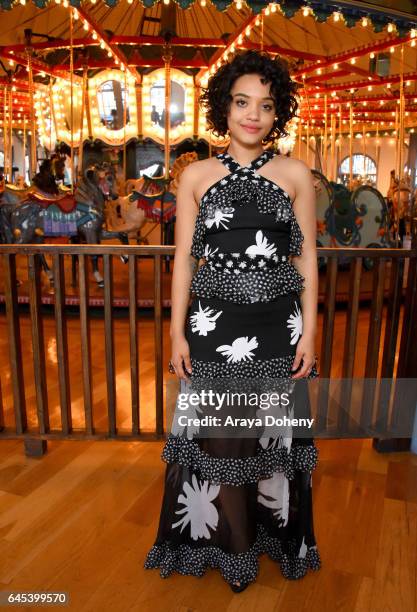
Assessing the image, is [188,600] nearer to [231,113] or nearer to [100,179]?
[231,113]

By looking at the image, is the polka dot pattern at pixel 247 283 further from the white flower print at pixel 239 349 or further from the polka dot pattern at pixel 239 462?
the polka dot pattern at pixel 239 462

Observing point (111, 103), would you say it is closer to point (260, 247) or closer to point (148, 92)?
point (148, 92)

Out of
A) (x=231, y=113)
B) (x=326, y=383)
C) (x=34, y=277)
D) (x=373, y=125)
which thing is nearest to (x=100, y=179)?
(x=34, y=277)

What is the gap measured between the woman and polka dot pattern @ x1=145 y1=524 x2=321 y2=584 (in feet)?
0.04

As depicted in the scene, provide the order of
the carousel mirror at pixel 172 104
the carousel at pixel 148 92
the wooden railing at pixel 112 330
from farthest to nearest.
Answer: the carousel mirror at pixel 172 104
the carousel at pixel 148 92
the wooden railing at pixel 112 330

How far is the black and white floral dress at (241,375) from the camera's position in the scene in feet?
4.46

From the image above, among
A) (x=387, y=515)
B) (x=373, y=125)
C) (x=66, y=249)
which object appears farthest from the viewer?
(x=373, y=125)

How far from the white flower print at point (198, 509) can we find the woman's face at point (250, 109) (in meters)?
1.04

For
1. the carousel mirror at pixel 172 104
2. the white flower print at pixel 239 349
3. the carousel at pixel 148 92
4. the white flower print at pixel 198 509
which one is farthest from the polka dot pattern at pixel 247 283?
the carousel mirror at pixel 172 104

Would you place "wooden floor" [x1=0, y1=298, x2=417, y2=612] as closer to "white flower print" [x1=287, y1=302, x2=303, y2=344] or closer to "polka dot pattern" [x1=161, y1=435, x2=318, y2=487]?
"polka dot pattern" [x1=161, y1=435, x2=318, y2=487]

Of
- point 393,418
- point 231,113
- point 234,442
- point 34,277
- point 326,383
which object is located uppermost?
point 231,113

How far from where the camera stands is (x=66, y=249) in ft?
7.52

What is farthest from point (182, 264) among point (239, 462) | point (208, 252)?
point (239, 462)

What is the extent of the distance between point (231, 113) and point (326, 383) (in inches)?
63.0
